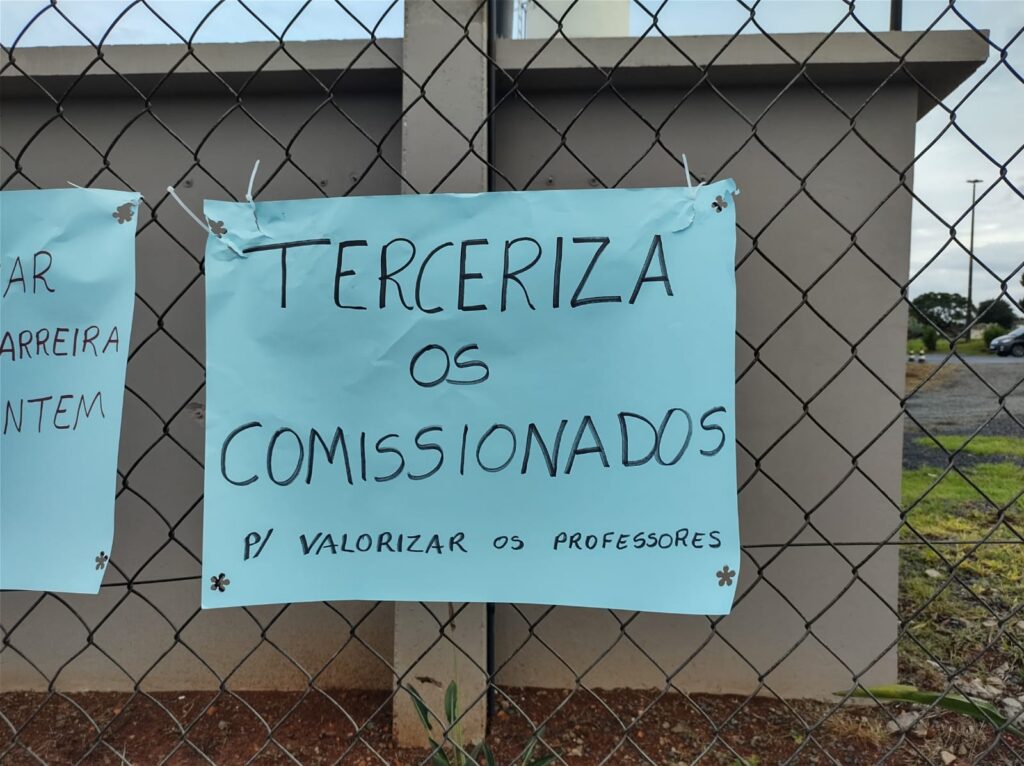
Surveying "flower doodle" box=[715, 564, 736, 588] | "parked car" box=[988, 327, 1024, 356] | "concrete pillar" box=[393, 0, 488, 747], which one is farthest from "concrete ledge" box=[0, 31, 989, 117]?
"parked car" box=[988, 327, 1024, 356]

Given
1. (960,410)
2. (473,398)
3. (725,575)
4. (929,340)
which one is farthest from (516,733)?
(929,340)

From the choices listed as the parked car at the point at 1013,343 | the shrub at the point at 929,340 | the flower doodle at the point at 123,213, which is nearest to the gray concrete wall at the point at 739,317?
the flower doodle at the point at 123,213

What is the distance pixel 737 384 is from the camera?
64.4 inches

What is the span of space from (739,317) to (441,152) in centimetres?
82

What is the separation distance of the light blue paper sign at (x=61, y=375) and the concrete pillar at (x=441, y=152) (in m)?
0.58

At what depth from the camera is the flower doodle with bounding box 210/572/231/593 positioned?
109 centimetres

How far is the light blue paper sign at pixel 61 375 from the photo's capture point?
1.12 m

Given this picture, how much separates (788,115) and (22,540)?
6.00 feet

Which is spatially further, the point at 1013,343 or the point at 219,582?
the point at 1013,343

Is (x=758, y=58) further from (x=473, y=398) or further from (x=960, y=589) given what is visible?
(x=960, y=589)

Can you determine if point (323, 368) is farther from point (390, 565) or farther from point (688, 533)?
point (688, 533)

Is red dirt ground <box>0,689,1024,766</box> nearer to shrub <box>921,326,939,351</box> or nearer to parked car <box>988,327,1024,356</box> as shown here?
parked car <box>988,327,1024,356</box>

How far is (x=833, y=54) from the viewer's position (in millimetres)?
1453

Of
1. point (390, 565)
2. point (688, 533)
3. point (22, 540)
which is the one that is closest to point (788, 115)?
point (688, 533)
